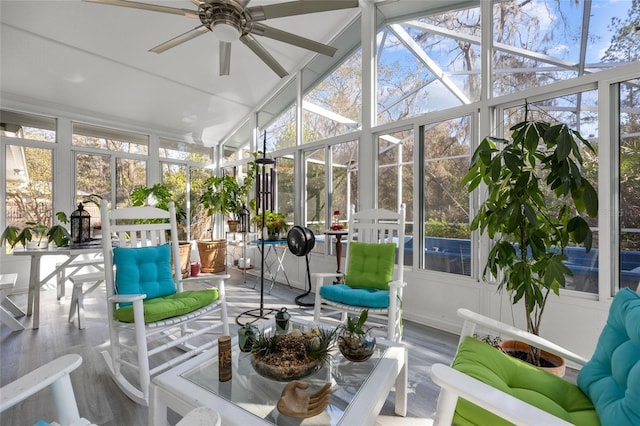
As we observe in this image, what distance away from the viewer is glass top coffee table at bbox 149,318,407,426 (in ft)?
3.84

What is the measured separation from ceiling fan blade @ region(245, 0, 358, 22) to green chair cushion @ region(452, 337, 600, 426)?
2.08m

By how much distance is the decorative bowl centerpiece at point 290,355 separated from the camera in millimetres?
1336

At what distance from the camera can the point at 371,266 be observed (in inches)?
110

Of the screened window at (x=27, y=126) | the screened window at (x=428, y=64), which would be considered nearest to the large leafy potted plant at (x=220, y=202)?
the screened window at (x=27, y=126)

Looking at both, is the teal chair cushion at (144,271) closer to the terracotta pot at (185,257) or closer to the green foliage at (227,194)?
the terracotta pot at (185,257)

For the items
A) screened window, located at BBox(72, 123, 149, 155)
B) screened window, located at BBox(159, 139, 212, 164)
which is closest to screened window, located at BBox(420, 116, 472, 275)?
screened window, located at BBox(159, 139, 212, 164)

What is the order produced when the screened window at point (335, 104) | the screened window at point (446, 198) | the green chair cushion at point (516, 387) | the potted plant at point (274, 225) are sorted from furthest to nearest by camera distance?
1. the potted plant at point (274, 225)
2. the screened window at point (335, 104)
3. the screened window at point (446, 198)
4. the green chair cushion at point (516, 387)

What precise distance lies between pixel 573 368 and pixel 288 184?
13.4 ft

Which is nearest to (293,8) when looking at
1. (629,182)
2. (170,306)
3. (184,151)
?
(170,306)

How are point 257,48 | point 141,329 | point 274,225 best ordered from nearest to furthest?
1. point 141,329
2. point 257,48
3. point 274,225

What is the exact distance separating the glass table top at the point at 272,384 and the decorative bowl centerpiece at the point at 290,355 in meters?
0.06

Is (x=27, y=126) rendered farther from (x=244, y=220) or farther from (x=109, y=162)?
(x=244, y=220)

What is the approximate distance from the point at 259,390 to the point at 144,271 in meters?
1.51

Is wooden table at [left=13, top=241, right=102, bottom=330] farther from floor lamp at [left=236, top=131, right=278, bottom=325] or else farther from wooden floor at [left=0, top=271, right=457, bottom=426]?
floor lamp at [left=236, top=131, right=278, bottom=325]
